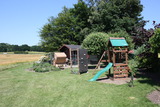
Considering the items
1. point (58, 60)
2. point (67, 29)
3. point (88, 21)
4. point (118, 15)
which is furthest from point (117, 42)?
point (67, 29)

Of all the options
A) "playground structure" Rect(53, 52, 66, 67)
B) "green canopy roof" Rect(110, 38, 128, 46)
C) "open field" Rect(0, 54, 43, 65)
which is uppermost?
"green canopy roof" Rect(110, 38, 128, 46)

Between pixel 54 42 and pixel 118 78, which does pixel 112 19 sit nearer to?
pixel 54 42

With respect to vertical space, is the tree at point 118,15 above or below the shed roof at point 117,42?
above

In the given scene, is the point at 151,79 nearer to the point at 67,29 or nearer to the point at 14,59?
the point at 67,29

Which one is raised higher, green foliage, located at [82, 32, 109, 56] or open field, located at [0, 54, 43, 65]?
green foliage, located at [82, 32, 109, 56]

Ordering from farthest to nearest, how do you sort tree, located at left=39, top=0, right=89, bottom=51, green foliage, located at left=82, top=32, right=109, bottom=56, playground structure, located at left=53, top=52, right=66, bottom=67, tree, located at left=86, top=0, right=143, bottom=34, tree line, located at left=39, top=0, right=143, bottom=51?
tree, located at left=39, top=0, right=89, bottom=51 < tree line, located at left=39, top=0, right=143, bottom=51 < tree, located at left=86, top=0, right=143, bottom=34 < playground structure, located at left=53, top=52, right=66, bottom=67 < green foliage, located at left=82, top=32, right=109, bottom=56

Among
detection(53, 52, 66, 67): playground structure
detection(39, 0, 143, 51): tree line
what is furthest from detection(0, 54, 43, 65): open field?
detection(53, 52, 66, 67): playground structure

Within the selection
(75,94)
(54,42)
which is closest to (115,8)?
(54,42)

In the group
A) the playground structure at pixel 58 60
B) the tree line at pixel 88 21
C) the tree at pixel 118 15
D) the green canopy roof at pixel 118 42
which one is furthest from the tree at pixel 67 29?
the green canopy roof at pixel 118 42

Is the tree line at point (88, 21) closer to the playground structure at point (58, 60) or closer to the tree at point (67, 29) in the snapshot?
the tree at point (67, 29)

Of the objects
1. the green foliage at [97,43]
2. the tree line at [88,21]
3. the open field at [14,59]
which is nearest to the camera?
the green foliage at [97,43]

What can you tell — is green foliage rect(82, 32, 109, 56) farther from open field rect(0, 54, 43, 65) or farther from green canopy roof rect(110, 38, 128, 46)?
open field rect(0, 54, 43, 65)

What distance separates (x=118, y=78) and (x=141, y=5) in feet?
66.2

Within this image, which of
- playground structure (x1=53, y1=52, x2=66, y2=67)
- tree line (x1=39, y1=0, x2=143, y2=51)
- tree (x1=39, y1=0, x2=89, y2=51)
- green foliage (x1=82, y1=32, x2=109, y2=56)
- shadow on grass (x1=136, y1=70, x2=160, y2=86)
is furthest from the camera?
tree (x1=39, y1=0, x2=89, y2=51)
